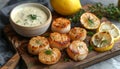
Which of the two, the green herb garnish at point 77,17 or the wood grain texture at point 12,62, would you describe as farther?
the green herb garnish at point 77,17

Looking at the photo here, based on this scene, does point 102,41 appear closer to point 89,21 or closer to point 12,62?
point 89,21

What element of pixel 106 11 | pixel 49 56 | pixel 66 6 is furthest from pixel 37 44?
pixel 106 11

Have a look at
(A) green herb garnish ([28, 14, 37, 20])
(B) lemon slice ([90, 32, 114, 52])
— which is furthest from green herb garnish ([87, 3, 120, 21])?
(A) green herb garnish ([28, 14, 37, 20])

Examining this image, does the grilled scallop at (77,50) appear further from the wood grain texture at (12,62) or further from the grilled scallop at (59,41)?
the wood grain texture at (12,62)

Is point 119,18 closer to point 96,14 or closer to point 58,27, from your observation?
point 96,14

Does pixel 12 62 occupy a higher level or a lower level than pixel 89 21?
lower

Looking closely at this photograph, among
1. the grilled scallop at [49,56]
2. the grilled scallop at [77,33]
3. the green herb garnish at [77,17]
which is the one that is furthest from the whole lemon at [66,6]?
the grilled scallop at [49,56]
